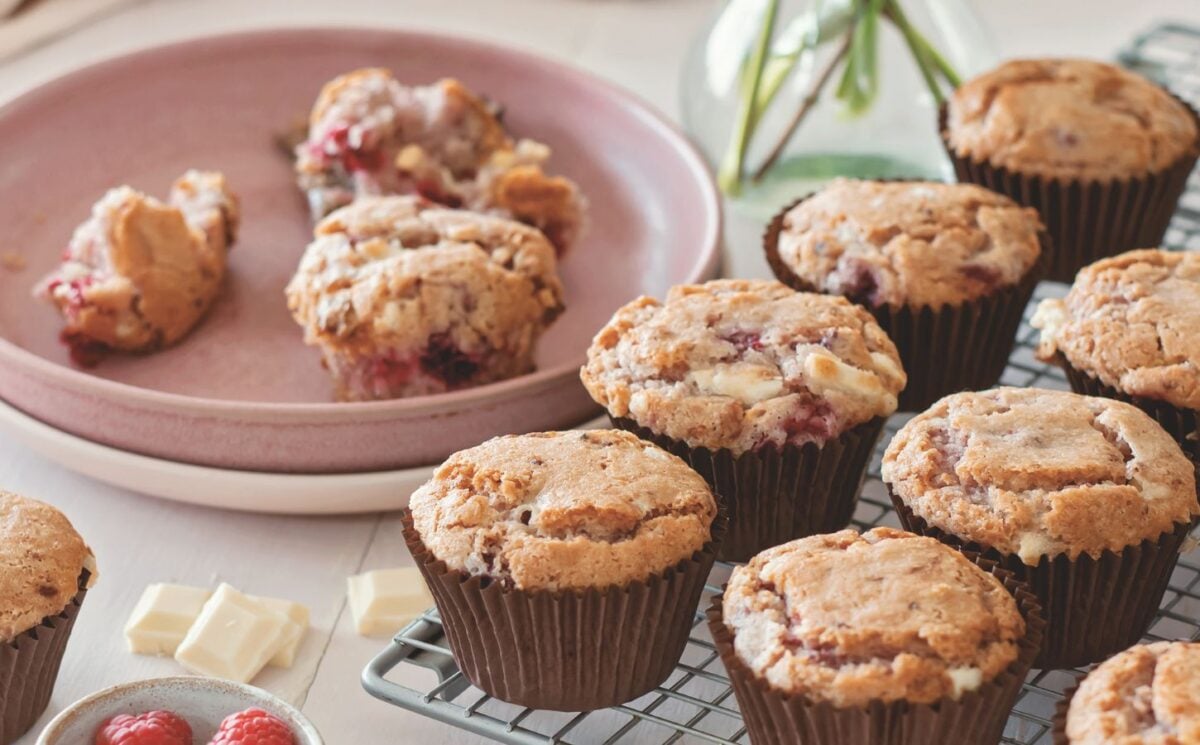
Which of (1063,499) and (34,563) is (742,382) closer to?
(1063,499)

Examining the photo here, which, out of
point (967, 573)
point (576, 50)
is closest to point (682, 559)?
point (967, 573)

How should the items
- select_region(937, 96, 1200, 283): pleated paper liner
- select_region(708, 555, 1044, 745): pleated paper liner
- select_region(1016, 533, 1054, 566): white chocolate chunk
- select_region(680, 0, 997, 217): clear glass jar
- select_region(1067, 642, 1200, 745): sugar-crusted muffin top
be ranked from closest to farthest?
select_region(1067, 642, 1200, 745): sugar-crusted muffin top, select_region(708, 555, 1044, 745): pleated paper liner, select_region(1016, 533, 1054, 566): white chocolate chunk, select_region(937, 96, 1200, 283): pleated paper liner, select_region(680, 0, 997, 217): clear glass jar

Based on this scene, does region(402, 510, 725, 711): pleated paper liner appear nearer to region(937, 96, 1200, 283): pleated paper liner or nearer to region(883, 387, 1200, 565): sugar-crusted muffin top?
region(883, 387, 1200, 565): sugar-crusted muffin top

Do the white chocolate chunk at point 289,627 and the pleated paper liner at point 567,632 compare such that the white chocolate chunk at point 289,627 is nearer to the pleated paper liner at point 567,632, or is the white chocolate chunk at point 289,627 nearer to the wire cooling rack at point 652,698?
the wire cooling rack at point 652,698

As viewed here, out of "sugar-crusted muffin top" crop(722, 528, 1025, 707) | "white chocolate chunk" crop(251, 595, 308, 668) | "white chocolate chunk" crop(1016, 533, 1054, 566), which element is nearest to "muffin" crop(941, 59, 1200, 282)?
"white chocolate chunk" crop(1016, 533, 1054, 566)

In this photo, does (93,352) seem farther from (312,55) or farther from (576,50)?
(576,50)

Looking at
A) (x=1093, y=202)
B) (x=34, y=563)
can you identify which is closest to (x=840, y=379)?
(x=1093, y=202)
